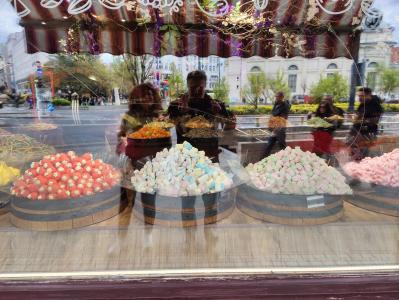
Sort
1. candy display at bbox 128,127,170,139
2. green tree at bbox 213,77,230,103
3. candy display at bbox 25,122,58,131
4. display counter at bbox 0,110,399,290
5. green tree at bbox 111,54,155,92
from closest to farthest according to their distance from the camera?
display counter at bbox 0,110,399,290
candy display at bbox 25,122,58,131
green tree at bbox 111,54,155,92
candy display at bbox 128,127,170,139
green tree at bbox 213,77,230,103

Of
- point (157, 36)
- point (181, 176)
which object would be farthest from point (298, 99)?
point (181, 176)

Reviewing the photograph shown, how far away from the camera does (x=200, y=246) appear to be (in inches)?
50.1

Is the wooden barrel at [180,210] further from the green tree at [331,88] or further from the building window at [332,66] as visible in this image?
the green tree at [331,88]

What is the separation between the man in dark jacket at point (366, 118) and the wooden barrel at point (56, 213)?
257cm

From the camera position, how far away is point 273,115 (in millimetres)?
4211

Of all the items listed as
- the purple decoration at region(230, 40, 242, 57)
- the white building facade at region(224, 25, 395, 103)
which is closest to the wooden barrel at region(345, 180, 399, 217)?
the white building facade at region(224, 25, 395, 103)

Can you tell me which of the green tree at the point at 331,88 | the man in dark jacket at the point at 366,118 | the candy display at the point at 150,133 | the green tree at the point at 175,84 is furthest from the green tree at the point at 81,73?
the man in dark jacket at the point at 366,118

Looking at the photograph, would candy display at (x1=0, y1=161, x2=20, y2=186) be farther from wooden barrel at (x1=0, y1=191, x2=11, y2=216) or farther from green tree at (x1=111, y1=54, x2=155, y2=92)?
green tree at (x1=111, y1=54, x2=155, y2=92)

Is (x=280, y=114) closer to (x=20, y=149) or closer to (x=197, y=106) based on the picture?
(x=197, y=106)

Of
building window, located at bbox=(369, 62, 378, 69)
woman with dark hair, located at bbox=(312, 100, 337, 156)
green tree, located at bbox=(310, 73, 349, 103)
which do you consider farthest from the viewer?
woman with dark hair, located at bbox=(312, 100, 337, 156)

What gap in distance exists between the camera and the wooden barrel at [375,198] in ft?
4.82

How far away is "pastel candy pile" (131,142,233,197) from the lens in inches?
53.9

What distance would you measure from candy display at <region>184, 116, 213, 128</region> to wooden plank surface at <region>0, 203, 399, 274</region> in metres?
2.11

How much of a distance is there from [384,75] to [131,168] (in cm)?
237
